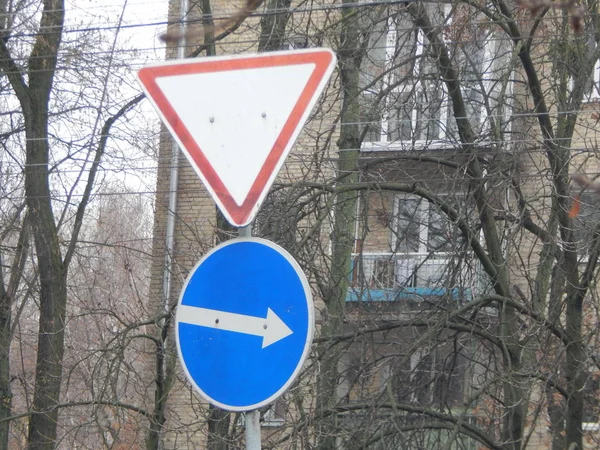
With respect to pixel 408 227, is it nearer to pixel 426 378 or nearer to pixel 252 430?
pixel 426 378

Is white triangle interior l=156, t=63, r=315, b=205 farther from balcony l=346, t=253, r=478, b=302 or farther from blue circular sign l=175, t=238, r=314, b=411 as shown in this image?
balcony l=346, t=253, r=478, b=302

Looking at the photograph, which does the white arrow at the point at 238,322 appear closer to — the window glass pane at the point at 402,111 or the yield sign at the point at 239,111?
the yield sign at the point at 239,111

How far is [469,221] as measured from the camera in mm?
8383

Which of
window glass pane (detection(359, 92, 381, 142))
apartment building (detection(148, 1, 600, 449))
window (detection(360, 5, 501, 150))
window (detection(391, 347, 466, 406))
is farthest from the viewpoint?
window glass pane (detection(359, 92, 381, 142))

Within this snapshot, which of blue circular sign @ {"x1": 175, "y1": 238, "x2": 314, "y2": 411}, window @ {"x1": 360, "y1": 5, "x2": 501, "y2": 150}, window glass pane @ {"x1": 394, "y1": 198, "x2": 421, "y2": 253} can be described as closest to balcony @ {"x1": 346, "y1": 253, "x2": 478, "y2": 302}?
window glass pane @ {"x1": 394, "y1": 198, "x2": 421, "y2": 253}

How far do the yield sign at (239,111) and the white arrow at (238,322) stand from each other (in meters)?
→ 0.32

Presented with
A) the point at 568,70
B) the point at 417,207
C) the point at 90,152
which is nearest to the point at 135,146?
the point at 90,152

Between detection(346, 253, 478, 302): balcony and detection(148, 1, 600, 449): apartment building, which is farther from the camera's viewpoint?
detection(346, 253, 478, 302): balcony

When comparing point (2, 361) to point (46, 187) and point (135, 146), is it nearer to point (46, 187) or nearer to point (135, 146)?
point (46, 187)

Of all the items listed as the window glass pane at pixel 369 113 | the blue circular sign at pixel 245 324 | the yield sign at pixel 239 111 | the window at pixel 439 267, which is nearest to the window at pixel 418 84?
the window glass pane at pixel 369 113

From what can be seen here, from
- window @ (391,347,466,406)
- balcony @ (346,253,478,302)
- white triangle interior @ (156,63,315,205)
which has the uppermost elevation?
white triangle interior @ (156,63,315,205)

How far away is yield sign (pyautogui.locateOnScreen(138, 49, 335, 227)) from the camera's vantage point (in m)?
3.16

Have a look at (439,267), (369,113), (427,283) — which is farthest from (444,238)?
(369,113)

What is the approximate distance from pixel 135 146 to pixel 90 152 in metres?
0.74
